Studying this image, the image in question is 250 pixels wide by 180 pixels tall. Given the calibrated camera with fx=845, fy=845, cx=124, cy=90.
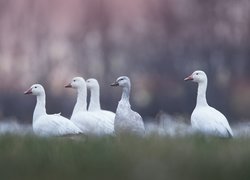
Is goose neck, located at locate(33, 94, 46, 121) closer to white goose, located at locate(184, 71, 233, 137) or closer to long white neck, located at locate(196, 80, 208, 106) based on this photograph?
long white neck, located at locate(196, 80, 208, 106)

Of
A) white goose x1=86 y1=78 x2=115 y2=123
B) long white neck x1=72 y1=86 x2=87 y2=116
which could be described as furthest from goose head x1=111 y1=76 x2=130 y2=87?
long white neck x1=72 y1=86 x2=87 y2=116

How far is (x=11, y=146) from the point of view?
27.3ft

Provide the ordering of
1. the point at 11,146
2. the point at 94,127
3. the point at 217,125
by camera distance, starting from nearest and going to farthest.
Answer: the point at 11,146 → the point at 217,125 → the point at 94,127

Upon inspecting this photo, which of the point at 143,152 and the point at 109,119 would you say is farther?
the point at 109,119

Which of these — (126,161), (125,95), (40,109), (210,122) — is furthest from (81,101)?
(126,161)

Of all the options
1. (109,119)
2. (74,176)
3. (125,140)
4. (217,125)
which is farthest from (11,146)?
(109,119)

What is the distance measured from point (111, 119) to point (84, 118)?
1.93ft

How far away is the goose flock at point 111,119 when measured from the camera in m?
12.7

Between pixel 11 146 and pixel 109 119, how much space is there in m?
6.96

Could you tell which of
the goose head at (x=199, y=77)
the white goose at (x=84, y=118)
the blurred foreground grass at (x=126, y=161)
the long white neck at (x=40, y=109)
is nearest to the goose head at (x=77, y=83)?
the white goose at (x=84, y=118)

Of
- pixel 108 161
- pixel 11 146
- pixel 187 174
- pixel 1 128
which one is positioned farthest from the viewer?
pixel 1 128

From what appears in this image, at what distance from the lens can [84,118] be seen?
51.2ft

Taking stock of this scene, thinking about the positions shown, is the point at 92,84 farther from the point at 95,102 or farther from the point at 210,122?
the point at 210,122

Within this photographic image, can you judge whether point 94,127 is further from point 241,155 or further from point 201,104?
point 241,155
